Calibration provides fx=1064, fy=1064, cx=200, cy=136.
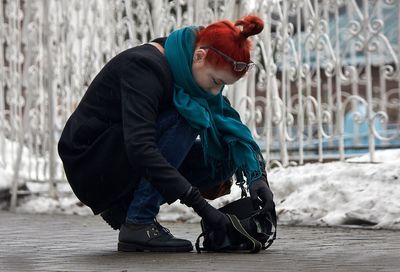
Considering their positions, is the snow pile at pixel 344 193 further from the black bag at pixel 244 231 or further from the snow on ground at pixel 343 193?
the black bag at pixel 244 231

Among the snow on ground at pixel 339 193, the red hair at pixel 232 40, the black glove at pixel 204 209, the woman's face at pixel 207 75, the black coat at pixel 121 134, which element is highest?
the red hair at pixel 232 40

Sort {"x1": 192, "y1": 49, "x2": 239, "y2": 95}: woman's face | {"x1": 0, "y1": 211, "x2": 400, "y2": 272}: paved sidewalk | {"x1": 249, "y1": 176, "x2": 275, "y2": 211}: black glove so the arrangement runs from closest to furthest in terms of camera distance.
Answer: {"x1": 0, "y1": 211, "x2": 400, "y2": 272}: paved sidewalk, {"x1": 192, "y1": 49, "x2": 239, "y2": 95}: woman's face, {"x1": 249, "y1": 176, "x2": 275, "y2": 211}: black glove

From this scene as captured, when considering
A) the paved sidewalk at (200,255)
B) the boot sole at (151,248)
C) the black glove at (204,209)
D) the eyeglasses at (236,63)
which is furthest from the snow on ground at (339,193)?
the eyeglasses at (236,63)

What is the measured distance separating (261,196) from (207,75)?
1.94 feet

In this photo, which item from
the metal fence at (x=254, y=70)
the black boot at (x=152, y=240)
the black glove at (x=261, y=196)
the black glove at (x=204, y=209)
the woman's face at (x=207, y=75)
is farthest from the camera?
the metal fence at (x=254, y=70)

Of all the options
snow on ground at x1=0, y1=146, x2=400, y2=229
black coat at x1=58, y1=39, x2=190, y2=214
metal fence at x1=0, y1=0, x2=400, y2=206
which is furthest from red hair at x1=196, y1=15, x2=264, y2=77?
metal fence at x1=0, y1=0, x2=400, y2=206

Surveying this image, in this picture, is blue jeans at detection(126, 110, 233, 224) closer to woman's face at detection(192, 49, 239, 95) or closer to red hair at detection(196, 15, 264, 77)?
woman's face at detection(192, 49, 239, 95)

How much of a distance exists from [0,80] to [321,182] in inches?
157

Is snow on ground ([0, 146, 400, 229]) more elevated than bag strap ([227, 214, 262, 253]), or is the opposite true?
bag strap ([227, 214, 262, 253])

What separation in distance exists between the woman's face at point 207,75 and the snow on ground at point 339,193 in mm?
1804

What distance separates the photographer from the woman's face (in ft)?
14.9

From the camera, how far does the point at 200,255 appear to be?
4621 millimetres

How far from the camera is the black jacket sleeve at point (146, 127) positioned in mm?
4473

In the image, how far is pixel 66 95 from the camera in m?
9.12
